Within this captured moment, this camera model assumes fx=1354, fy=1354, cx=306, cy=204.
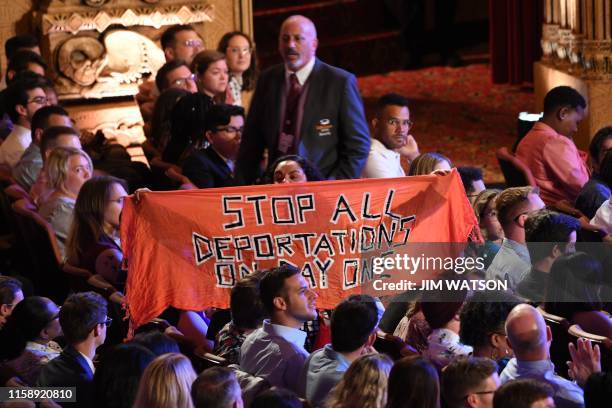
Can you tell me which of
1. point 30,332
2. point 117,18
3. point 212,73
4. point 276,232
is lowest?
point 30,332

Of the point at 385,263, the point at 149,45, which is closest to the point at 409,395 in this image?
the point at 385,263

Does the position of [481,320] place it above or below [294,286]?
below

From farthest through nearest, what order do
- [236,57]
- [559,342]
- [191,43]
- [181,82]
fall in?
[191,43] → [236,57] → [181,82] → [559,342]

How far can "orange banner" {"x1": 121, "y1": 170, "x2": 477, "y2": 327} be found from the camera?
18.9 feet

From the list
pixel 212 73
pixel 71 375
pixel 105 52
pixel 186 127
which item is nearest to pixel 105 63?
pixel 105 52

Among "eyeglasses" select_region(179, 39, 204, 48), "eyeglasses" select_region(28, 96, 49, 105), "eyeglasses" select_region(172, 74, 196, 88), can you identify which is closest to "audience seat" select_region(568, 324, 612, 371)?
"eyeglasses" select_region(172, 74, 196, 88)

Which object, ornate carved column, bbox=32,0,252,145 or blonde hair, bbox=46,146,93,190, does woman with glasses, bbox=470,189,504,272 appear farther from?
ornate carved column, bbox=32,0,252,145

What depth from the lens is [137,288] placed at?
576 cm

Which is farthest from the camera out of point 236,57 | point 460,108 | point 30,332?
point 460,108

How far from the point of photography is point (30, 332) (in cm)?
531

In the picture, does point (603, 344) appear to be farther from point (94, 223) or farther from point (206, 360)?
point (94, 223)

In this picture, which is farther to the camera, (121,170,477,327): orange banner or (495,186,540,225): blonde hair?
(495,186,540,225): blonde hair

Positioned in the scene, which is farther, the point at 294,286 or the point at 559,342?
the point at 559,342

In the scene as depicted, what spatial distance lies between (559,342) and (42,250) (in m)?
2.75
